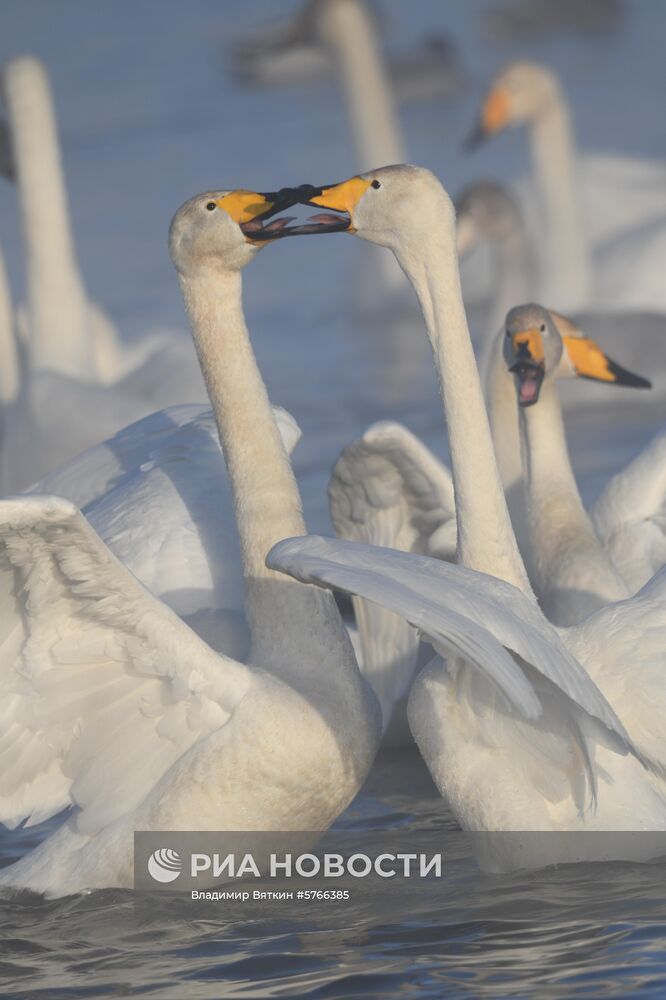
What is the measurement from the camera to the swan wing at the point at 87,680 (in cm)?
642

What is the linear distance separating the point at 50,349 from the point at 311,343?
2.63 metres

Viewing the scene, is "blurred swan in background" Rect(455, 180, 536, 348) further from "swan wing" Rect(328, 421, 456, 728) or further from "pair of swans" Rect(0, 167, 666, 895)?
"pair of swans" Rect(0, 167, 666, 895)

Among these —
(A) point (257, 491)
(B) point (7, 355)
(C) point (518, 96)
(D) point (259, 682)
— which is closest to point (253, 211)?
(A) point (257, 491)

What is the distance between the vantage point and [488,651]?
A: 17.9ft

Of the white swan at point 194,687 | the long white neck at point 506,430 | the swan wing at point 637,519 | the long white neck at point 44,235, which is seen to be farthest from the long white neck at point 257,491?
the long white neck at point 44,235

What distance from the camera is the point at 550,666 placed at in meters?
5.76

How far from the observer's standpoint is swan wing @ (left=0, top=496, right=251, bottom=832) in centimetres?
642

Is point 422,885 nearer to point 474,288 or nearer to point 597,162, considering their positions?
point 474,288

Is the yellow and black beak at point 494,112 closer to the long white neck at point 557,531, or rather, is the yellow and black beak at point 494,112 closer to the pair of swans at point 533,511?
the pair of swans at point 533,511

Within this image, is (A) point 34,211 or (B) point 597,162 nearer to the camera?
(A) point 34,211

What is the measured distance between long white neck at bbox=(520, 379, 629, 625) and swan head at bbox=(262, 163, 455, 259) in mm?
1773

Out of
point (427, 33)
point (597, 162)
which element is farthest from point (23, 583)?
point (427, 33)

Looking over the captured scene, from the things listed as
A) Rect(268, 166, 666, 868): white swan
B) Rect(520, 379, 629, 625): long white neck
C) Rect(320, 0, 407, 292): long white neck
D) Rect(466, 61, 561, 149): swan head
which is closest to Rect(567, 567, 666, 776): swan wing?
Rect(268, 166, 666, 868): white swan

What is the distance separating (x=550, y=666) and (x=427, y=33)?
2058cm
